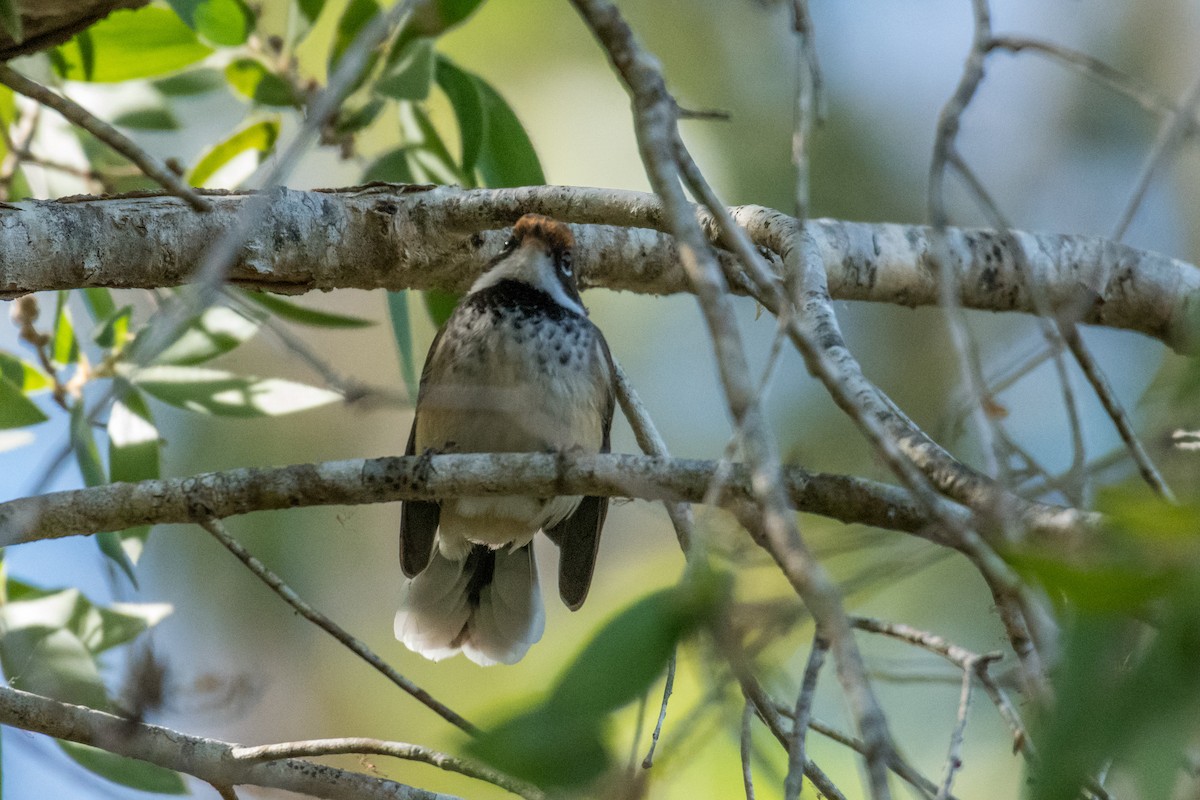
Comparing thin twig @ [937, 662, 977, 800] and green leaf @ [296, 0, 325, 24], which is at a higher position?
green leaf @ [296, 0, 325, 24]

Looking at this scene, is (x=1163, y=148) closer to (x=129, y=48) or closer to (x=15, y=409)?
(x=15, y=409)

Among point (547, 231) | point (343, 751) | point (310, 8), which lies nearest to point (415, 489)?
point (343, 751)

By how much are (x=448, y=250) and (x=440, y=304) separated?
850 mm

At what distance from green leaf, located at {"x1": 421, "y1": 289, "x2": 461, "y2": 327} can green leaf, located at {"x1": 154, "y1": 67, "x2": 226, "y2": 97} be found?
1.04 metres

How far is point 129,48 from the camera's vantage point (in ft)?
12.7

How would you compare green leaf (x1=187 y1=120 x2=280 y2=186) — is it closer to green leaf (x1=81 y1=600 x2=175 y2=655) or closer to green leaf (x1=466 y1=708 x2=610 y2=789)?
green leaf (x1=81 y1=600 x2=175 y2=655)

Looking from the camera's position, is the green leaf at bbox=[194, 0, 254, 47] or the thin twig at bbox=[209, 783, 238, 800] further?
the green leaf at bbox=[194, 0, 254, 47]

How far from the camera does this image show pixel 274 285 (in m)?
3.17

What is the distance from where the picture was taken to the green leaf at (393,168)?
153 inches

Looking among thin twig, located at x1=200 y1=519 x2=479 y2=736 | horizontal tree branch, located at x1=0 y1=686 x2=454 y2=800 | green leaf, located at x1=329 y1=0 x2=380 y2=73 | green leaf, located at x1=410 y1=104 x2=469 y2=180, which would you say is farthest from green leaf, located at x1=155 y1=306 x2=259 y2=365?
horizontal tree branch, located at x1=0 y1=686 x2=454 y2=800

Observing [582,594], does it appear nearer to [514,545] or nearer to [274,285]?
[514,545]

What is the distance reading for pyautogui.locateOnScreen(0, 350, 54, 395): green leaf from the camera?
3.51 m

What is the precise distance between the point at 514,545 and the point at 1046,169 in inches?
105

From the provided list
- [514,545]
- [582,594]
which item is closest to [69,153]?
[514,545]
